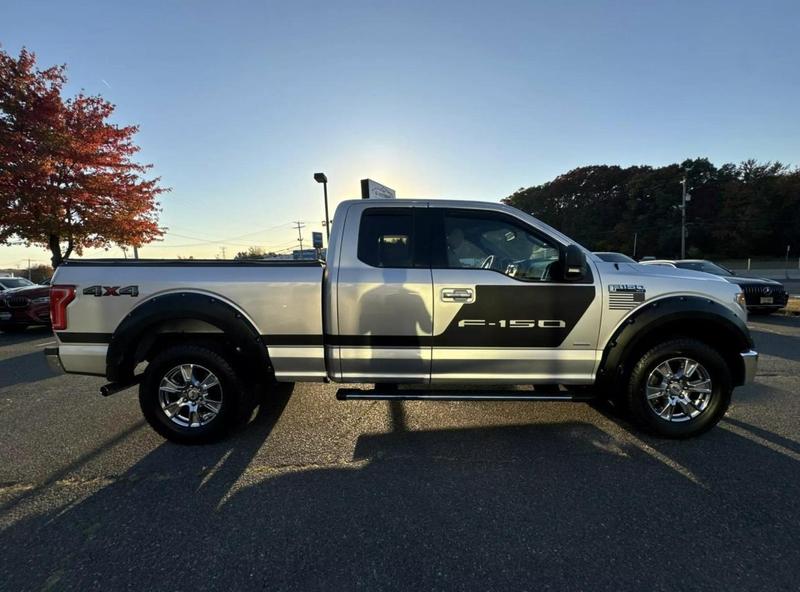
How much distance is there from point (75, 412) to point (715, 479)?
590cm

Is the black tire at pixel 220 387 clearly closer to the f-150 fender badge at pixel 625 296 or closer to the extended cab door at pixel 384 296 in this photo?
the extended cab door at pixel 384 296

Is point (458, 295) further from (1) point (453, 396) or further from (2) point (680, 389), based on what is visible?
(2) point (680, 389)

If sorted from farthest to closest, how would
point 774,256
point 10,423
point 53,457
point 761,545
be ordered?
point 774,256 < point 10,423 < point 53,457 < point 761,545

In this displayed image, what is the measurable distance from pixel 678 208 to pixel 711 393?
58.1 m

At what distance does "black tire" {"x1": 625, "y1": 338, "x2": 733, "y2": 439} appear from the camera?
124 inches

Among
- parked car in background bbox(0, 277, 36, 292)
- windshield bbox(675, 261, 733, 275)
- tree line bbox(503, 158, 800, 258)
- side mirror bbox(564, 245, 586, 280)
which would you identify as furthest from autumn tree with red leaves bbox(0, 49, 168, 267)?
tree line bbox(503, 158, 800, 258)

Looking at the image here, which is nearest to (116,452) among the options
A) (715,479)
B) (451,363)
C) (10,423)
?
(10,423)

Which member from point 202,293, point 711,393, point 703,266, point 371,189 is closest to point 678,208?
point 703,266

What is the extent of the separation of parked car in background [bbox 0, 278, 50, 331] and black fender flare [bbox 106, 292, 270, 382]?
8.64 m

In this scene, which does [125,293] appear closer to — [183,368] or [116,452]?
[183,368]

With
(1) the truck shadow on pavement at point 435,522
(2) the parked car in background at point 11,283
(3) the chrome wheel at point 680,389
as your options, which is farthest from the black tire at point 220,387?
(2) the parked car in background at point 11,283

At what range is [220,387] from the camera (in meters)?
3.24

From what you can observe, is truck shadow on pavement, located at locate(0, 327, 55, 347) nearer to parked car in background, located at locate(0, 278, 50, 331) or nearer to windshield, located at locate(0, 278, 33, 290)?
parked car in background, located at locate(0, 278, 50, 331)

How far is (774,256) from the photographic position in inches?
1827
